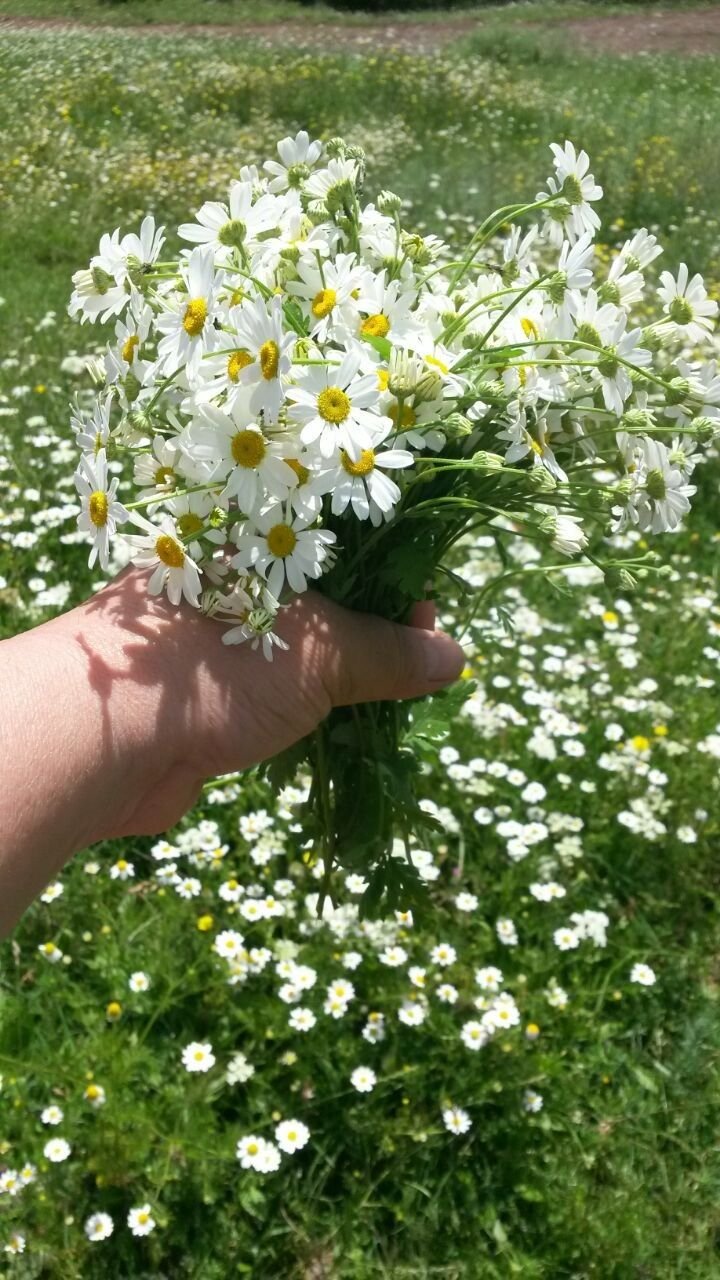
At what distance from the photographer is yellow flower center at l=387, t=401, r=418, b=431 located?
123 centimetres

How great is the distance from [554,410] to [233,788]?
1712mm

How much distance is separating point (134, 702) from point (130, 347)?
517mm

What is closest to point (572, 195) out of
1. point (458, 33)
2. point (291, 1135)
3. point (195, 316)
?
point (195, 316)

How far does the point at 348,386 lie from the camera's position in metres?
1.13

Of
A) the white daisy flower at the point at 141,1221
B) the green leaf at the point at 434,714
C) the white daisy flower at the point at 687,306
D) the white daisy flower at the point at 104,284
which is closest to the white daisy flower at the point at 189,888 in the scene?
the white daisy flower at the point at 141,1221

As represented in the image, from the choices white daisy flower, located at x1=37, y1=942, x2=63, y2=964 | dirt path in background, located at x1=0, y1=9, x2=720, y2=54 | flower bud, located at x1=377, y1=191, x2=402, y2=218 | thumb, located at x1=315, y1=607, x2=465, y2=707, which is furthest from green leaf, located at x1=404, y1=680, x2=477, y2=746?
dirt path in background, located at x1=0, y1=9, x2=720, y2=54

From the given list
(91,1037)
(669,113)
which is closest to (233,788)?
(91,1037)

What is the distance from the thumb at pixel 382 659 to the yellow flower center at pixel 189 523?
0.32 metres

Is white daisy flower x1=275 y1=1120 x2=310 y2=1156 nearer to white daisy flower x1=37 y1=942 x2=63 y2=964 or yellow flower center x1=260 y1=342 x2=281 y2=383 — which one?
white daisy flower x1=37 y1=942 x2=63 y2=964

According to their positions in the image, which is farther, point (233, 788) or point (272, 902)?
point (233, 788)

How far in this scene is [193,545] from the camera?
1309 millimetres

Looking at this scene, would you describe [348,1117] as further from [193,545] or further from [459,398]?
[459,398]

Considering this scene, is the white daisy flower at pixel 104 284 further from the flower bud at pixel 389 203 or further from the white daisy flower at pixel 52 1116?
the white daisy flower at pixel 52 1116

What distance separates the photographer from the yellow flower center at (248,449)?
115 centimetres
